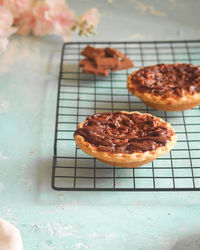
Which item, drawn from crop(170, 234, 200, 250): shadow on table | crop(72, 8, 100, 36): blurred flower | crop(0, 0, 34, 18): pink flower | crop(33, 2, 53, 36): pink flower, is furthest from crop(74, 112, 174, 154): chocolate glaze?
crop(0, 0, 34, 18): pink flower

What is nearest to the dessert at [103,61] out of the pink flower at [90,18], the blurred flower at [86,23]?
the blurred flower at [86,23]

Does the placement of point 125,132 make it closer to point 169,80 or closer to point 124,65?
point 169,80

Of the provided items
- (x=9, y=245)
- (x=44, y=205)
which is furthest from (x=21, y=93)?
(x=9, y=245)

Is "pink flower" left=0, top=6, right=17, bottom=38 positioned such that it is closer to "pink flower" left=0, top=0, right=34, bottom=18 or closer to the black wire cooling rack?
"pink flower" left=0, top=0, right=34, bottom=18

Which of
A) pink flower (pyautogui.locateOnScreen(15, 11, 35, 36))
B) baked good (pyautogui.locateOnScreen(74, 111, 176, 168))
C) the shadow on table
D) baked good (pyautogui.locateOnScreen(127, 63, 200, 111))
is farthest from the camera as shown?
pink flower (pyautogui.locateOnScreen(15, 11, 35, 36))

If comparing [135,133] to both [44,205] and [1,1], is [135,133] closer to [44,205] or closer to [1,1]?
[44,205]
